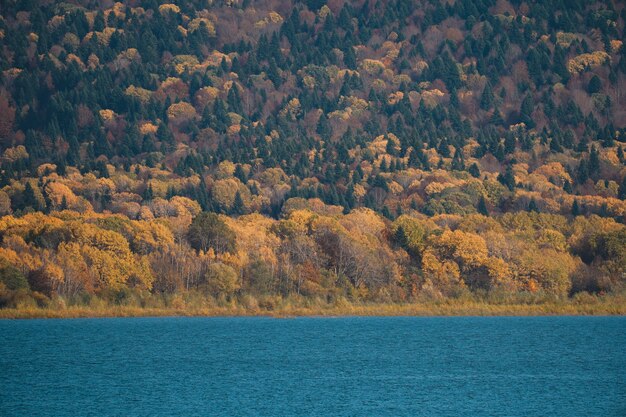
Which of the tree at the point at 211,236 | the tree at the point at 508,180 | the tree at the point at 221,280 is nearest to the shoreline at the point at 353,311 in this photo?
the tree at the point at 221,280

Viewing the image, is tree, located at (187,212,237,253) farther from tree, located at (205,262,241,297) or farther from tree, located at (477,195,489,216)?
tree, located at (477,195,489,216)

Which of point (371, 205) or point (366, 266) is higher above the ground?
point (366, 266)

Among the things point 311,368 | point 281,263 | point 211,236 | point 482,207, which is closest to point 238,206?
point 482,207

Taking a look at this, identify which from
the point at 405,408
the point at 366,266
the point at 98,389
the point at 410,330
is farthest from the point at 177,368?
the point at 366,266

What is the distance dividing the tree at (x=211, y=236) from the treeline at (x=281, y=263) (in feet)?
0.37

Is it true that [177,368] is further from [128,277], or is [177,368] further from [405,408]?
[128,277]

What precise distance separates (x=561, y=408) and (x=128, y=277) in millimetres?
56586

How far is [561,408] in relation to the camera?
4947 cm

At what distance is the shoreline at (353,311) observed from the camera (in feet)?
298

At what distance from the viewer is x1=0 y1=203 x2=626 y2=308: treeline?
96.2 meters

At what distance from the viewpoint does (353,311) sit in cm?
9588

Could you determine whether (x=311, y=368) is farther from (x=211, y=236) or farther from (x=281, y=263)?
(x=211, y=236)

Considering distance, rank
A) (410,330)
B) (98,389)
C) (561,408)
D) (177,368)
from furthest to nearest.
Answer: (410,330) < (177,368) < (98,389) < (561,408)

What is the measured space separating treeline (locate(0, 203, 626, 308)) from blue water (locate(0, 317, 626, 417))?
322 cm
